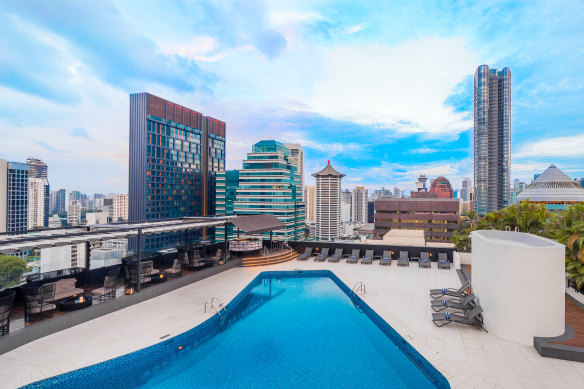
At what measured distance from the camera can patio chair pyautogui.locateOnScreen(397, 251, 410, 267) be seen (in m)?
17.7

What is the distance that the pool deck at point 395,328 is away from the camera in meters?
6.09

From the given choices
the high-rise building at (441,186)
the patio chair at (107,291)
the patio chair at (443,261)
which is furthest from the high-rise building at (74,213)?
the high-rise building at (441,186)

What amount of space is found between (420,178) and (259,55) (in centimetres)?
19453

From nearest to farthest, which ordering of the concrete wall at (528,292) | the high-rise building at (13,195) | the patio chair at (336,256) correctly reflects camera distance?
the concrete wall at (528,292)
the patio chair at (336,256)
the high-rise building at (13,195)

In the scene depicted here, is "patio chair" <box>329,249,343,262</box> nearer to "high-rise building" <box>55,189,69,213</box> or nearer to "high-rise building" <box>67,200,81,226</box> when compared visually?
"high-rise building" <box>67,200,81,226</box>

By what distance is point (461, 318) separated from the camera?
882 centimetres

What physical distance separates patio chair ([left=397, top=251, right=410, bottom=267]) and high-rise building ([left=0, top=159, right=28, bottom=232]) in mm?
111933

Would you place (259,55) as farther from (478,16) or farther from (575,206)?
(575,206)

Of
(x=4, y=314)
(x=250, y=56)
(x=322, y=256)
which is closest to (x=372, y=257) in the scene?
(x=322, y=256)

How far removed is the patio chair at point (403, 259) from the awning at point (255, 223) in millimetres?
8632

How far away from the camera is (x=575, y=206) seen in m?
11.9

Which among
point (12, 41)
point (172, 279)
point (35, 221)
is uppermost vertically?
point (12, 41)

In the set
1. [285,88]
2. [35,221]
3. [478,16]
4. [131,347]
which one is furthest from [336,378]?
[35,221]

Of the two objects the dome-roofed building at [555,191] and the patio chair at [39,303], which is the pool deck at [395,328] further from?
the dome-roofed building at [555,191]
